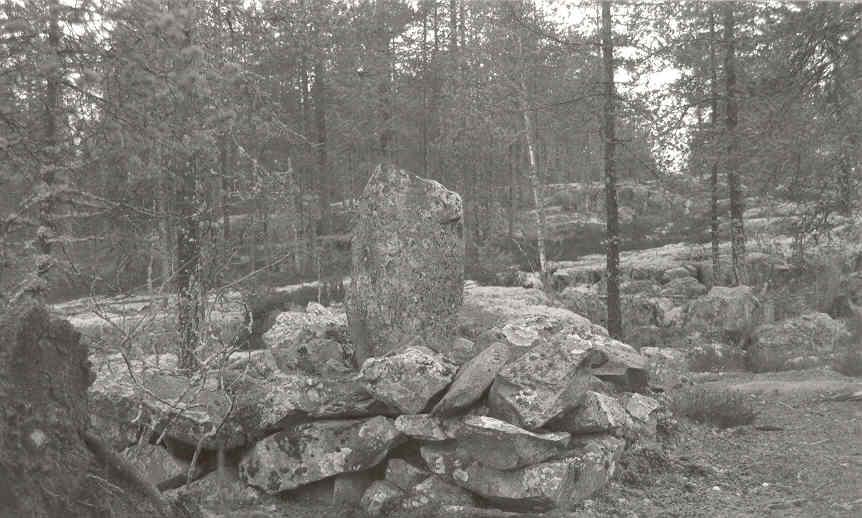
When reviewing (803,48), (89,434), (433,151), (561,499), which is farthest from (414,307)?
(433,151)

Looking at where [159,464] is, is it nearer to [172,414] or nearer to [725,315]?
[172,414]

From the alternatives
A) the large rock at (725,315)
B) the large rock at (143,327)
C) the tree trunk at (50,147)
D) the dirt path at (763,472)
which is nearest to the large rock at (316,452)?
the large rock at (143,327)

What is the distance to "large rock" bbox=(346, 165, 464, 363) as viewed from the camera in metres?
8.33

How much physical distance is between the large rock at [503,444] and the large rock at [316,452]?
2.15 ft

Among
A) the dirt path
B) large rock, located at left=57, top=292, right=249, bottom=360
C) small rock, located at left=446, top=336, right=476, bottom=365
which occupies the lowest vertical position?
the dirt path

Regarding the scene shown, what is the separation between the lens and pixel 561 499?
6.07 metres

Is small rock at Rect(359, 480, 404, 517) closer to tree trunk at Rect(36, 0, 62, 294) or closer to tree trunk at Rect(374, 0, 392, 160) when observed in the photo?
tree trunk at Rect(36, 0, 62, 294)

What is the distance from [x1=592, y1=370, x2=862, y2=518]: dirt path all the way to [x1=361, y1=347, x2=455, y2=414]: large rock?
163 cm

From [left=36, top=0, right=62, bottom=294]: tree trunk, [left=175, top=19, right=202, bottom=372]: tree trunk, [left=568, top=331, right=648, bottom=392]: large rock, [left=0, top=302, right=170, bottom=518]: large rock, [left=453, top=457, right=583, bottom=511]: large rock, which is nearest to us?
[left=0, top=302, right=170, bottom=518]: large rock

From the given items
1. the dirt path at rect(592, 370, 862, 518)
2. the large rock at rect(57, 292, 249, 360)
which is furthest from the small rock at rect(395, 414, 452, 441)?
the large rock at rect(57, 292, 249, 360)

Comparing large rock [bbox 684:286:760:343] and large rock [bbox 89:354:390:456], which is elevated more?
large rock [bbox 89:354:390:456]

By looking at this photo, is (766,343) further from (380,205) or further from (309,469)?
(309,469)

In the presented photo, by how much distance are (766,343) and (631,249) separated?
20.6m

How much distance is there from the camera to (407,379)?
21.7 feet
